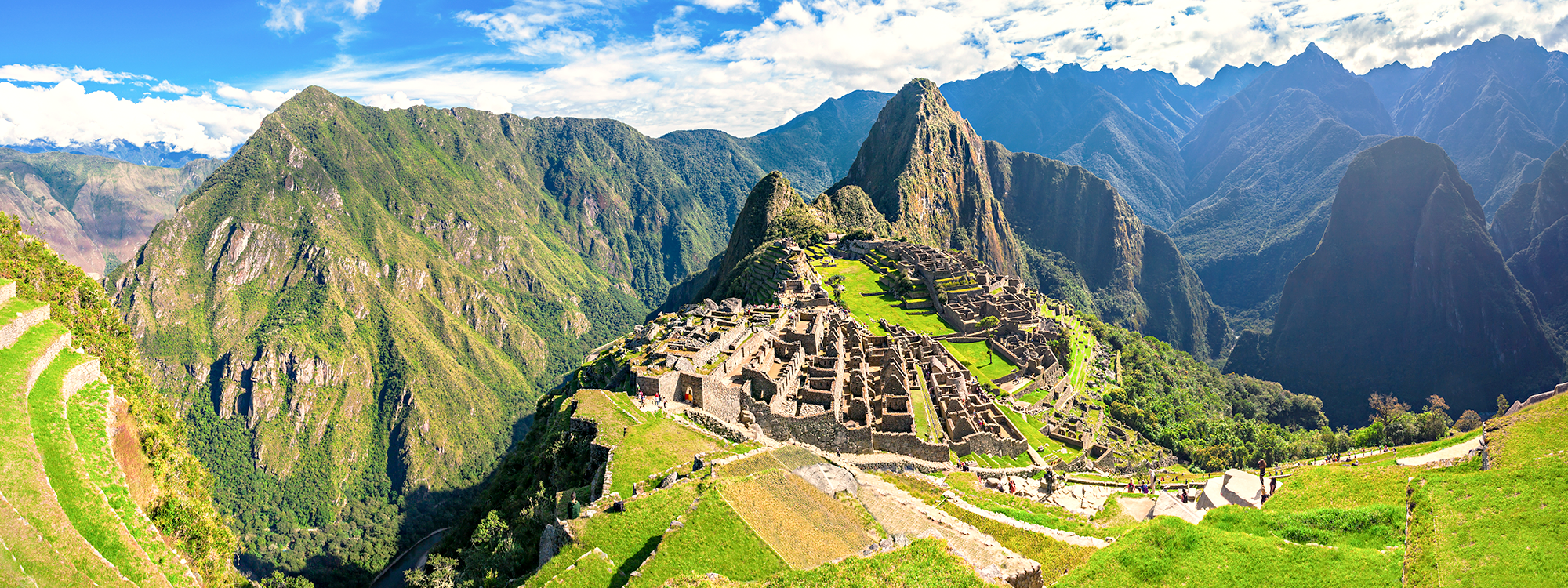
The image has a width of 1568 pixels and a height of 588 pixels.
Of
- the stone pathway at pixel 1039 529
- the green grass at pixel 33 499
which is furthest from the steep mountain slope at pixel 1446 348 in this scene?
the green grass at pixel 33 499

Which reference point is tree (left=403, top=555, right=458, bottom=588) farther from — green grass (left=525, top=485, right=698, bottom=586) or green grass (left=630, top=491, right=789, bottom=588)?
green grass (left=630, top=491, right=789, bottom=588)

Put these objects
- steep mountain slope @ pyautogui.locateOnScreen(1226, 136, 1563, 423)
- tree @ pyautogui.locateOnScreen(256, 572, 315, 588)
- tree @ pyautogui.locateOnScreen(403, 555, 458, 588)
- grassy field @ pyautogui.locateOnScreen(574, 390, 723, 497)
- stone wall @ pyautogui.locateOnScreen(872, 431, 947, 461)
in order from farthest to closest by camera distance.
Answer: steep mountain slope @ pyautogui.locateOnScreen(1226, 136, 1563, 423) → tree @ pyautogui.locateOnScreen(256, 572, 315, 588) → stone wall @ pyautogui.locateOnScreen(872, 431, 947, 461) → tree @ pyautogui.locateOnScreen(403, 555, 458, 588) → grassy field @ pyautogui.locateOnScreen(574, 390, 723, 497)

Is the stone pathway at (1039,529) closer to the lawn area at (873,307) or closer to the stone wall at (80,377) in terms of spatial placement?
the stone wall at (80,377)

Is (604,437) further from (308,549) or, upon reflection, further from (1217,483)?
(308,549)

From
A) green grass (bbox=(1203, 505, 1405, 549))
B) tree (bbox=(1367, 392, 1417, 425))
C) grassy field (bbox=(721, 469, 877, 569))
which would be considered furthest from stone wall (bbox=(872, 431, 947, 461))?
Answer: tree (bbox=(1367, 392, 1417, 425))

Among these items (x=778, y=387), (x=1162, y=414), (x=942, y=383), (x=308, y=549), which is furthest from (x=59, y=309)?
(x=308, y=549)
